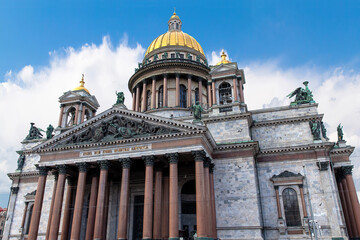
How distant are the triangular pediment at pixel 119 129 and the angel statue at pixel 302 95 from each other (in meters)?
12.6

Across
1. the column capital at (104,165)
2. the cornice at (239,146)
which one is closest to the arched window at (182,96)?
the cornice at (239,146)

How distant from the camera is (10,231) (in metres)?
33.7

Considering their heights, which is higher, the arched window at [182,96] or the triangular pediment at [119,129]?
the arched window at [182,96]

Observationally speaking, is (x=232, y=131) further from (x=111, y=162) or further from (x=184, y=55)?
(x=184, y=55)

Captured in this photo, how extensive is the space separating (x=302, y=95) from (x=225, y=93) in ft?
25.6

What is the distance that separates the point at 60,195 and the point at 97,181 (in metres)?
3.35

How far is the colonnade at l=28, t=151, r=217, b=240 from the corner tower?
513 inches

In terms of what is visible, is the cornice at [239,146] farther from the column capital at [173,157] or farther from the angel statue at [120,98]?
the angel statue at [120,98]

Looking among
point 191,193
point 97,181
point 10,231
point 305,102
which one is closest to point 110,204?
point 97,181

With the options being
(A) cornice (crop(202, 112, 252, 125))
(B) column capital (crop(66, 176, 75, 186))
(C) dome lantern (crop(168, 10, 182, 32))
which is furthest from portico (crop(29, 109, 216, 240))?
(C) dome lantern (crop(168, 10, 182, 32))

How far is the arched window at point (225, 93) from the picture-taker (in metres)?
31.3

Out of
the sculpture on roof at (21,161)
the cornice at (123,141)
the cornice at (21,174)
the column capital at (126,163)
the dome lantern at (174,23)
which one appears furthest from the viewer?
the dome lantern at (174,23)

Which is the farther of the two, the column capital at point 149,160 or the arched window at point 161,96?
the arched window at point 161,96

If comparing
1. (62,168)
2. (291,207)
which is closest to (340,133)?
(291,207)
